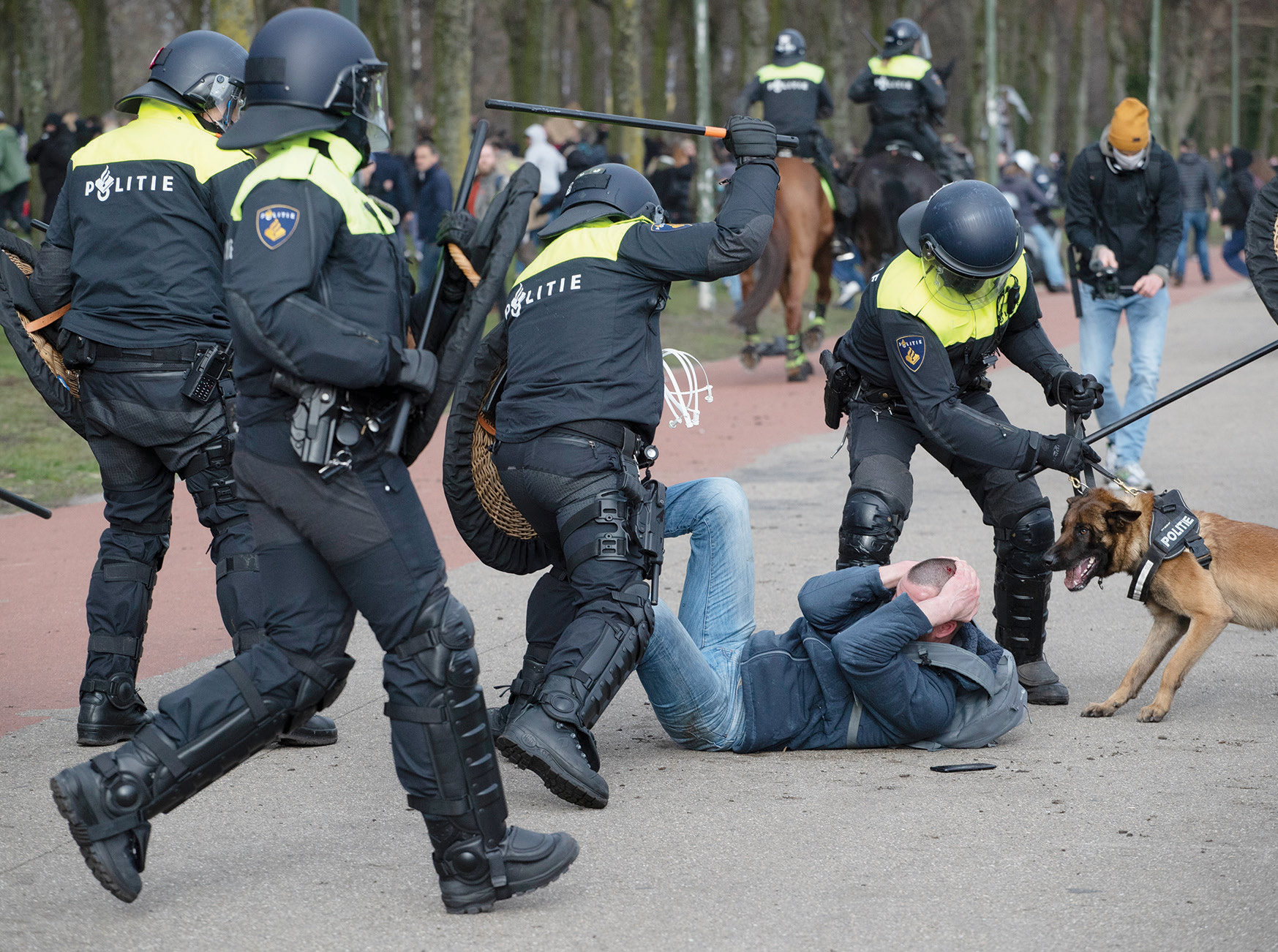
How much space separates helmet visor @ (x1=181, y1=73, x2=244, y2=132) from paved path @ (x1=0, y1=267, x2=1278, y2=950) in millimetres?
2022

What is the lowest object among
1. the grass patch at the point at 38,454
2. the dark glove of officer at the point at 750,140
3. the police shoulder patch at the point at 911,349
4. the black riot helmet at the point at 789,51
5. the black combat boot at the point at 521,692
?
the grass patch at the point at 38,454

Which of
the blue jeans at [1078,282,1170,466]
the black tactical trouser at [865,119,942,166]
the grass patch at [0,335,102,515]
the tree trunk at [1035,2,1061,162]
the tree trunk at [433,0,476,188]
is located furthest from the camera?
the tree trunk at [1035,2,1061,162]

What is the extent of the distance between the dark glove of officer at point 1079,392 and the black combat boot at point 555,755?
214 cm

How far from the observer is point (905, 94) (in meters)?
13.6

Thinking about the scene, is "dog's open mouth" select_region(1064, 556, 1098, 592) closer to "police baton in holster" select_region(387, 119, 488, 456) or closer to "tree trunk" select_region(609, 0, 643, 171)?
"police baton in holster" select_region(387, 119, 488, 456)

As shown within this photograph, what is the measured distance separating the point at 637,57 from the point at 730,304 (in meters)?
3.81

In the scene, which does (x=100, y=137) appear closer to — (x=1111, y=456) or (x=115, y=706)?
(x=115, y=706)


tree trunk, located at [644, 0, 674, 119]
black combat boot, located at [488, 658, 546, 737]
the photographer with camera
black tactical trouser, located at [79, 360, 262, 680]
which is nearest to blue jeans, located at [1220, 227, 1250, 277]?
the photographer with camera

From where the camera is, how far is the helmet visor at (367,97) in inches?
136

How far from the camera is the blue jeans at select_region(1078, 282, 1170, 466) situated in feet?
29.5

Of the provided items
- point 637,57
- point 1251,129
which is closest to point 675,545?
point 637,57

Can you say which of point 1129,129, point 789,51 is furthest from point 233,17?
point 1129,129

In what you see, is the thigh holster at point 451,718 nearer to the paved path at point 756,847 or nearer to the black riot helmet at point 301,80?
the paved path at point 756,847

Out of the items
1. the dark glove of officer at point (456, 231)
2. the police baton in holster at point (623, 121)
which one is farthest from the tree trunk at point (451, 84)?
the dark glove of officer at point (456, 231)
